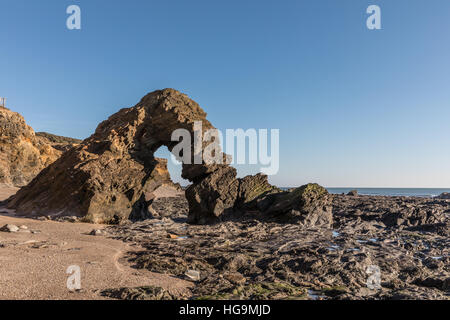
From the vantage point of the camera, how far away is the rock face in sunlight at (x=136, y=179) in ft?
55.5

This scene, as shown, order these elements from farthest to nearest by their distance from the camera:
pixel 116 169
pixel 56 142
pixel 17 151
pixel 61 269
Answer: pixel 56 142 → pixel 17 151 → pixel 116 169 → pixel 61 269

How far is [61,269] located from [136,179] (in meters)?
12.5

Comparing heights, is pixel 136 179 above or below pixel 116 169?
below

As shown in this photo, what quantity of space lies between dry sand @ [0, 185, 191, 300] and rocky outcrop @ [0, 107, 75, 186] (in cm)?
2990

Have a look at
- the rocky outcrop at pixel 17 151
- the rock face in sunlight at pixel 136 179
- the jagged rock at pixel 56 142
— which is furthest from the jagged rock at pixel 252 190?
Answer: the jagged rock at pixel 56 142

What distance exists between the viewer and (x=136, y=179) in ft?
62.0

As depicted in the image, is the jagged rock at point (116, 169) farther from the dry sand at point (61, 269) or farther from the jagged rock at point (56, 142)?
the jagged rock at point (56, 142)

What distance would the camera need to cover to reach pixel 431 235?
1434 cm

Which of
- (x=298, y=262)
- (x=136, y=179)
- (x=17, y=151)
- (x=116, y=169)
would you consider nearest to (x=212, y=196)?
(x=136, y=179)

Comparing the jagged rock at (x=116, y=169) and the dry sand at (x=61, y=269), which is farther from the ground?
the jagged rock at (x=116, y=169)

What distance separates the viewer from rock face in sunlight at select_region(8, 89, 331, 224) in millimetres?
16922

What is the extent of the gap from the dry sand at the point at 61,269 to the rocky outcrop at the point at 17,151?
98.1 ft

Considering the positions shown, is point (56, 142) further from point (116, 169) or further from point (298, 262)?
point (298, 262)
